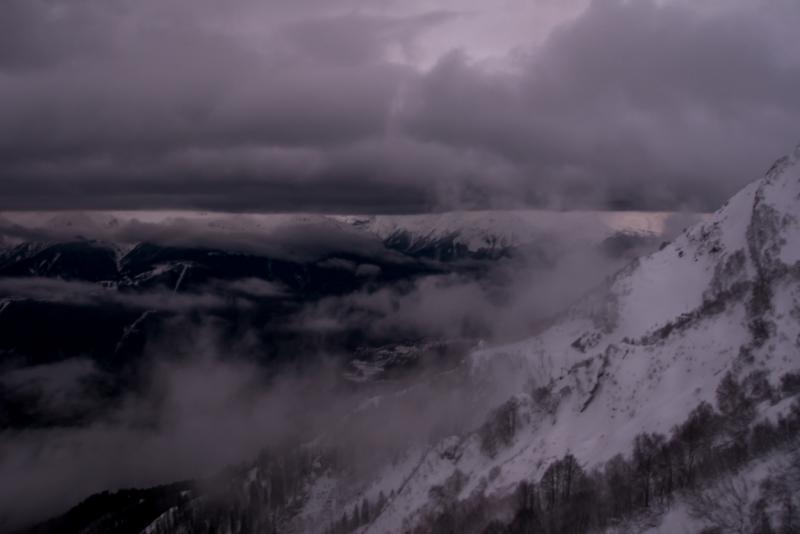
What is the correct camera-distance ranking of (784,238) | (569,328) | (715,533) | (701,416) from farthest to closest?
(569,328)
(784,238)
(701,416)
(715,533)

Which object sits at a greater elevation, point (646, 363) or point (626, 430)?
point (646, 363)

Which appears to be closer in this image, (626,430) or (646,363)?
(626,430)

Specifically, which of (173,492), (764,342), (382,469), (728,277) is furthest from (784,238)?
(173,492)

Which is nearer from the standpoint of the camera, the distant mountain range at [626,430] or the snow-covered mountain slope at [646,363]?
the distant mountain range at [626,430]

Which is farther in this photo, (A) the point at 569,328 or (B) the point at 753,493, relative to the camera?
(A) the point at 569,328

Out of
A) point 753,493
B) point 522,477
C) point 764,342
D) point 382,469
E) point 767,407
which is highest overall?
point 764,342

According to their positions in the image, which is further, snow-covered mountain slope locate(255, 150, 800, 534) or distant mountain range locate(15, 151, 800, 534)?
snow-covered mountain slope locate(255, 150, 800, 534)

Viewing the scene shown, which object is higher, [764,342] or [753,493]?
[764,342]

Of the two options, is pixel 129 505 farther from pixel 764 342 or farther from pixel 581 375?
pixel 764 342
